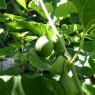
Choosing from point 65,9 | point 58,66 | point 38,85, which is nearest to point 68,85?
point 58,66

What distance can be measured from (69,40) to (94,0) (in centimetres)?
68

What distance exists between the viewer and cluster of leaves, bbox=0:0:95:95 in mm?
880

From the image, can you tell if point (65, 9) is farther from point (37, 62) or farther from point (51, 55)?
point (37, 62)

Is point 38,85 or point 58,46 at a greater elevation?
point 58,46

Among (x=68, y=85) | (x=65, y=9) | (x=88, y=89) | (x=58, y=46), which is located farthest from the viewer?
(x=65, y=9)

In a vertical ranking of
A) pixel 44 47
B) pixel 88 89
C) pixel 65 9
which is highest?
pixel 65 9

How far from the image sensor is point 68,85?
0.81 metres

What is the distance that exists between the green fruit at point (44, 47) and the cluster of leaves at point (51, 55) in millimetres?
14

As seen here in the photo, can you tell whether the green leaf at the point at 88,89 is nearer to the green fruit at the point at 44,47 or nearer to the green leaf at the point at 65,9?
the green fruit at the point at 44,47

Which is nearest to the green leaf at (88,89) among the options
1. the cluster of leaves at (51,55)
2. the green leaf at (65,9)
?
the cluster of leaves at (51,55)

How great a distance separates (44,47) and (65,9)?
0.49 m

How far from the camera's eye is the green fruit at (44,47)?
884 mm

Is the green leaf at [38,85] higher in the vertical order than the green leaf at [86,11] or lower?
lower

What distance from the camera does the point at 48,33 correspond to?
98cm
